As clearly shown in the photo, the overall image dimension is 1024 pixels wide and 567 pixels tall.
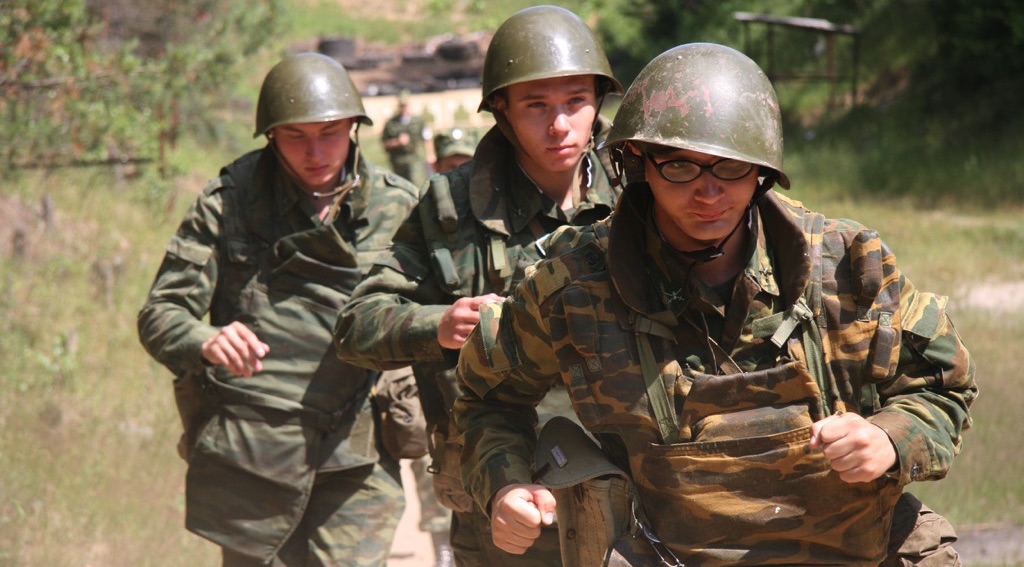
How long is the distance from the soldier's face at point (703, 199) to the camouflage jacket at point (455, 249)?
1298 millimetres

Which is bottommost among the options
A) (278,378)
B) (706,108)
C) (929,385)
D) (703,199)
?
(278,378)

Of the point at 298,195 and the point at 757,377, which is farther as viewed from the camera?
the point at 298,195

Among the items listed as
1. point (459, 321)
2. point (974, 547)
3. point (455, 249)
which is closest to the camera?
point (459, 321)

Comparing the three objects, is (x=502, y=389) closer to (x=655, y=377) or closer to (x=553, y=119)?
(x=655, y=377)

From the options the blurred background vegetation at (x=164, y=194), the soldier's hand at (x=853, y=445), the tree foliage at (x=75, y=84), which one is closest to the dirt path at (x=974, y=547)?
the blurred background vegetation at (x=164, y=194)

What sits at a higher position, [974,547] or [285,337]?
[285,337]

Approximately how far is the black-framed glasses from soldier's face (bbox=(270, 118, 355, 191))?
2.45 meters

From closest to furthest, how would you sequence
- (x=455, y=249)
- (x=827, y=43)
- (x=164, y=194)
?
(x=455, y=249) < (x=164, y=194) < (x=827, y=43)

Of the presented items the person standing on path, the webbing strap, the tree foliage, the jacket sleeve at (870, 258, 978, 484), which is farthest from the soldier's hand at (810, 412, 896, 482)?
the tree foliage

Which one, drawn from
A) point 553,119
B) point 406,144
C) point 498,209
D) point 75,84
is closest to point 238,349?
point 498,209

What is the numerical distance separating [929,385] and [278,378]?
2.80 m

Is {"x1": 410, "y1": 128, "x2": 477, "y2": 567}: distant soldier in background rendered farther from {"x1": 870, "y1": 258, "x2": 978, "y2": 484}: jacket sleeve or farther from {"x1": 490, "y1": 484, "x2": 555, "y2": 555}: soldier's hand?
{"x1": 870, "y1": 258, "x2": 978, "y2": 484}: jacket sleeve

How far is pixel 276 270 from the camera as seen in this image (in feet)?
16.5

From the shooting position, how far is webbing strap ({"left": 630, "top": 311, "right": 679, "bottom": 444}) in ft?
9.39
